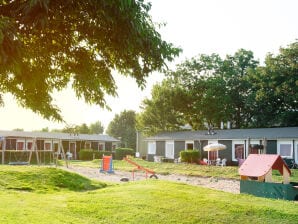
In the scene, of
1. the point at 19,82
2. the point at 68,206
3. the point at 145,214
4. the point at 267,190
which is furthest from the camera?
the point at 267,190

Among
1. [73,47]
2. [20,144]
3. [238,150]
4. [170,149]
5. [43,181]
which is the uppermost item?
[73,47]

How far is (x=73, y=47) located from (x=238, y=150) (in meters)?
35.5

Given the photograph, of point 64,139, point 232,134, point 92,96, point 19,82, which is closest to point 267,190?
point 92,96

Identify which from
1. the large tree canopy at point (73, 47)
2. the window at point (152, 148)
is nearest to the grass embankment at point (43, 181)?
the large tree canopy at point (73, 47)

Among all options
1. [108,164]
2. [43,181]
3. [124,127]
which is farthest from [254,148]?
[124,127]

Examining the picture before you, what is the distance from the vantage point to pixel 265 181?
14523 mm

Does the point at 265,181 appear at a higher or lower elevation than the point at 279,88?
lower

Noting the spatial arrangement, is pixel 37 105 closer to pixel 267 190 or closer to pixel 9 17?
pixel 9 17

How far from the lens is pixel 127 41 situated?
193 inches

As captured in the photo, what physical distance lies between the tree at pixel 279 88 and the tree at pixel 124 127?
45623 millimetres

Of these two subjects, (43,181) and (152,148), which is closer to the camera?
(43,181)

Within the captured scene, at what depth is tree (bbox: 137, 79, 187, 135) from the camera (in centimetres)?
5556

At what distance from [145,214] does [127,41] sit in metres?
5.50

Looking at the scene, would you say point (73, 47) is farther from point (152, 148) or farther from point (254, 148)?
point (152, 148)
